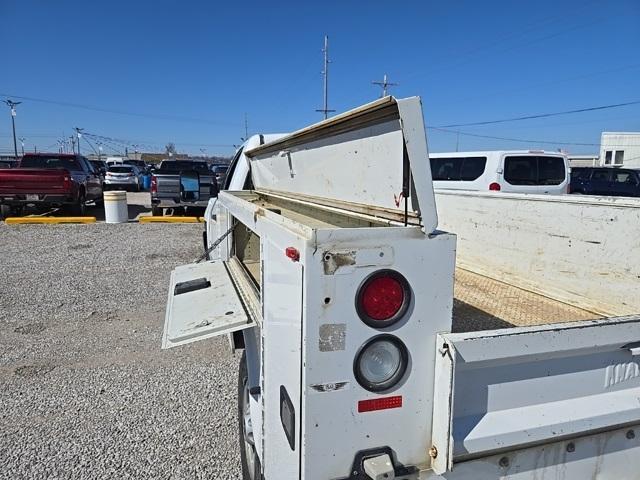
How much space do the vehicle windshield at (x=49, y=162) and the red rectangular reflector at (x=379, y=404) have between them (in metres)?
15.9

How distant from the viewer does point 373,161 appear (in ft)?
5.97

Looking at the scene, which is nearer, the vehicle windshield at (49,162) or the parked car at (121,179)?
the vehicle windshield at (49,162)

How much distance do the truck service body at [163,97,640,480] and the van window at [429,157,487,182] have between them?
34.3 ft

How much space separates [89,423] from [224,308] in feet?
5.31

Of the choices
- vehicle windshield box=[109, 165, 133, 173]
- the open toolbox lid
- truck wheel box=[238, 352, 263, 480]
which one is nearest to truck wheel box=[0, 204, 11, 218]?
vehicle windshield box=[109, 165, 133, 173]

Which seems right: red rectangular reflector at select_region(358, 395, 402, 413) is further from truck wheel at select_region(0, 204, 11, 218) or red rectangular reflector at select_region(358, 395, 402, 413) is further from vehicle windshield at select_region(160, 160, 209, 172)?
vehicle windshield at select_region(160, 160, 209, 172)

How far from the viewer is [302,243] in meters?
1.28

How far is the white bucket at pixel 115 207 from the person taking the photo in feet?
42.2

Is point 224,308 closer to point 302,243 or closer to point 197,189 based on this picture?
point 302,243

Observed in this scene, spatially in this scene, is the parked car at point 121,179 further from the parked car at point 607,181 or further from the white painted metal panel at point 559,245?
the white painted metal panel at point 559,245

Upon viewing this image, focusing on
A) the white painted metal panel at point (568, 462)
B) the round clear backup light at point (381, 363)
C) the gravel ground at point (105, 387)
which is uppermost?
the round clear backup light at point (381, 363)

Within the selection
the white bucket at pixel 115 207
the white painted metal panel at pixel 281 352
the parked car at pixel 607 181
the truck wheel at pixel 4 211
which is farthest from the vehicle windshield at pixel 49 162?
the parked car at pixel 607 181

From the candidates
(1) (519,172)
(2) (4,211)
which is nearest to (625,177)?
(1) (519,172)

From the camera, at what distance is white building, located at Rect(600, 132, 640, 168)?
3853 centimetres
